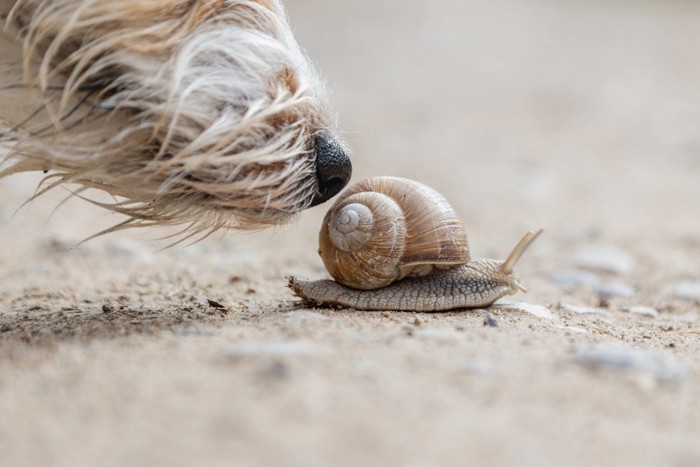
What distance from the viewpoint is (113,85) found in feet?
10.4

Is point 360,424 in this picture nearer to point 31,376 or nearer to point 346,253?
point 31,376

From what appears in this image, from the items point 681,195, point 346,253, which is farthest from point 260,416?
point 681,195

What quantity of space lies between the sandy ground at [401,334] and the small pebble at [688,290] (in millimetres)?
23


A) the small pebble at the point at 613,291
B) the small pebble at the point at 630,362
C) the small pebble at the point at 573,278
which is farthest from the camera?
the small pebble at the point at 573,278

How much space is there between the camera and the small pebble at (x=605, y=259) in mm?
6199

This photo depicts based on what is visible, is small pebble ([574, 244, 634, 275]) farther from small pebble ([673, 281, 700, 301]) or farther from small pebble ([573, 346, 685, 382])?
small pebble ([573, 346, 685, 382])

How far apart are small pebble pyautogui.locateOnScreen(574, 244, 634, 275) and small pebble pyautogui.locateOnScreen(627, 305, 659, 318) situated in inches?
43.4

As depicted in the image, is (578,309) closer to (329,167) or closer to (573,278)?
(573,278)

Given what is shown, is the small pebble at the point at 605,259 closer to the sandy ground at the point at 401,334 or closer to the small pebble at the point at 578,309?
the sandy ground at the point at 401,334

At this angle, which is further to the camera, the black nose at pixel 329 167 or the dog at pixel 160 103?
the black nose at pixel 329 167

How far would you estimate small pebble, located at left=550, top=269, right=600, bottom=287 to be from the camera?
566 cm

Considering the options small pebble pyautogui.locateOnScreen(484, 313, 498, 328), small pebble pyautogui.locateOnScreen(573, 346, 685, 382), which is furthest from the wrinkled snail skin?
small pebble pyautogui.locateOnScreen(573, 346, 685, 382)

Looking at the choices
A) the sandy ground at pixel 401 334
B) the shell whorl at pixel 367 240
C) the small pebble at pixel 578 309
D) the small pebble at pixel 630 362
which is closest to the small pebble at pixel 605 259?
the sandy ground at pixel 401 334

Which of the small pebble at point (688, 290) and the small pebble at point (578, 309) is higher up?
the small pebble at point (688, 290)
